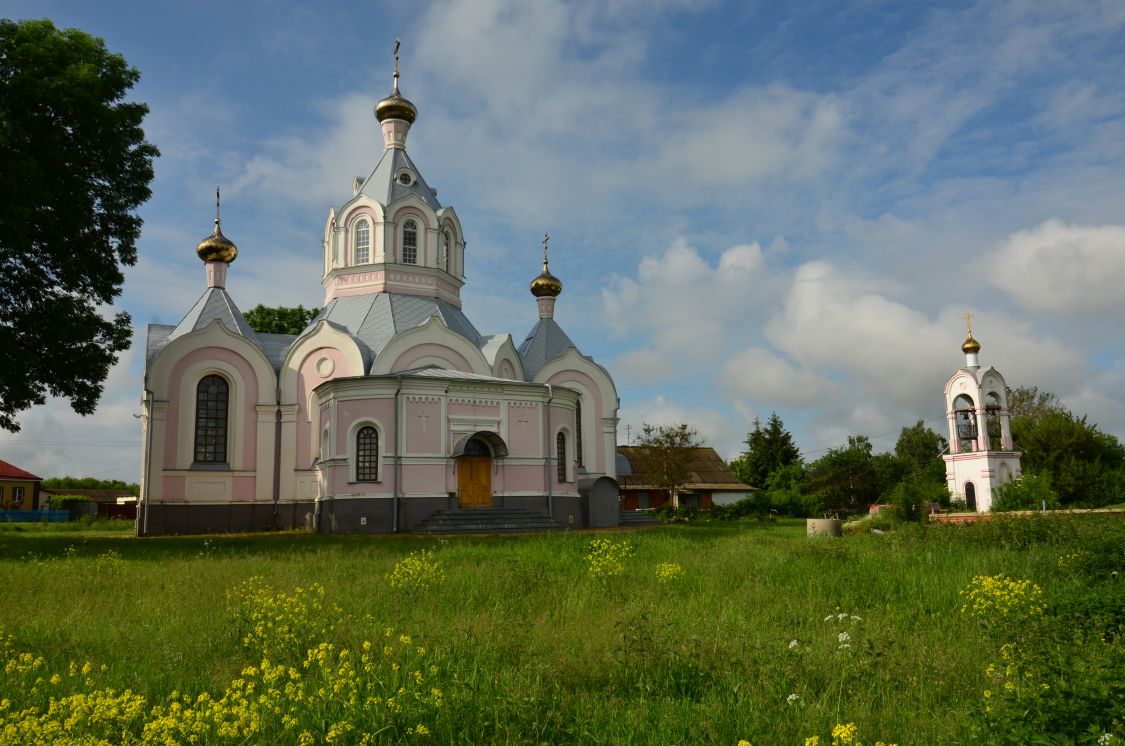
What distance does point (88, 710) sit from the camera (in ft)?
16.1

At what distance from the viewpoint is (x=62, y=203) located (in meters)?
17.4

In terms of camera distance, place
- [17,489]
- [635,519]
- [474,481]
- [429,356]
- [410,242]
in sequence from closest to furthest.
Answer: [474,481], [429,356], [410,242], [635,519], [17,489]

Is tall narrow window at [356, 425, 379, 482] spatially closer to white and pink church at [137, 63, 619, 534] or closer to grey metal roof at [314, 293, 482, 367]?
white and pink church at [137, 63, 619, 534]

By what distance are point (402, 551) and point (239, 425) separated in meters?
13.7

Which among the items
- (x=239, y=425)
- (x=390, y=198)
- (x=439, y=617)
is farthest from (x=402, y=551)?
(x=390, y=198)

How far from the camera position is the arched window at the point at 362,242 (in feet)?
99.0

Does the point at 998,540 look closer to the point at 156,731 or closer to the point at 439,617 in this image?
the point at 439,617

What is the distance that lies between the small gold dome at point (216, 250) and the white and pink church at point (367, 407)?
0.05 m

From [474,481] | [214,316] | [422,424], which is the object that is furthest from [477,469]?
[214,316]

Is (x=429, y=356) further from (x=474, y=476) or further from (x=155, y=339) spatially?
(x=155, y=339)

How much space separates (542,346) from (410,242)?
6.36m

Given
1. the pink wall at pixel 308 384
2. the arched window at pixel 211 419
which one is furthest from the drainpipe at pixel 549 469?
the arched window at pixel 211 419

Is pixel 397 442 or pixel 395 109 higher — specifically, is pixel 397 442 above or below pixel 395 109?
below

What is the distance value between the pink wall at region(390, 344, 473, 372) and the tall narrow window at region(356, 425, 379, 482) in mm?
2671
